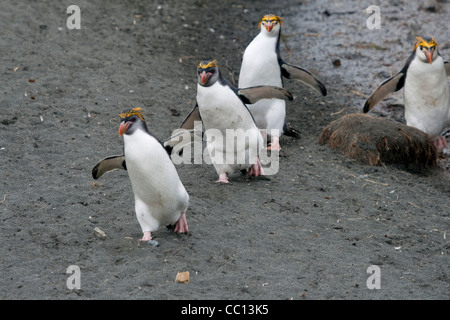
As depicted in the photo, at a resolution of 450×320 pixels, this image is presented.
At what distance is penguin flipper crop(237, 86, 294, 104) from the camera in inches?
259

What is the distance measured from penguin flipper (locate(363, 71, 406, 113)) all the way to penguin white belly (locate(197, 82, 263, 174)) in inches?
67.6

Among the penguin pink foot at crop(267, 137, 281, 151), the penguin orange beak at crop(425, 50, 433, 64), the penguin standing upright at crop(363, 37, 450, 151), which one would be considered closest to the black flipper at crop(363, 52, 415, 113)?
the penguin standing upright at crop(363, 37, 450, 151)

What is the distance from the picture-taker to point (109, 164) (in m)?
5.48

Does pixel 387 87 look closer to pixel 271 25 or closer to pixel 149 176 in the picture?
pixel 271 25

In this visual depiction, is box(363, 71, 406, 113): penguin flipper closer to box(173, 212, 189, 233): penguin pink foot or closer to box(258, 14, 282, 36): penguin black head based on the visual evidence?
box(258, 14, 282, 36): penguin black head

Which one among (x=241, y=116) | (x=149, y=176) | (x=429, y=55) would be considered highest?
(x=429, y=55)

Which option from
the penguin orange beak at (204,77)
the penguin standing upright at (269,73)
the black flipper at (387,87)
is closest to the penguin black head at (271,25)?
the penguin standing upright at (269,73)

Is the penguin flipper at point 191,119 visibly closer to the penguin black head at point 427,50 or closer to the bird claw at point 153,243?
the bird claw at point 153,243

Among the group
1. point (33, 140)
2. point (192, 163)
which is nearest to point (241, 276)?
point (192, 163)

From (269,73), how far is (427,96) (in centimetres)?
165

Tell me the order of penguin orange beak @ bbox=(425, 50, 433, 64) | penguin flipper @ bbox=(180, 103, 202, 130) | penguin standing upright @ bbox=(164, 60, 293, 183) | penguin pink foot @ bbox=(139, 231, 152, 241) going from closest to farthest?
penguin pink foot @ bbox=(139, 231, 152, 241), penguin standing upright @ bbox=(164, 60, 293, 183), penguin flipper @ bbox=(180, 103, 202, 130), penguin orange beak @ bbox=(425, 50, 433, 64)

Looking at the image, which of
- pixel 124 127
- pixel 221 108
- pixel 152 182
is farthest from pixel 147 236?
pixel 221 108

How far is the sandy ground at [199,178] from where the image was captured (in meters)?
4.80

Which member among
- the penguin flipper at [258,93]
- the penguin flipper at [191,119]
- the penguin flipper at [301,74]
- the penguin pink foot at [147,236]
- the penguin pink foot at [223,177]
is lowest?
the penguin pink foot at [147,236]
